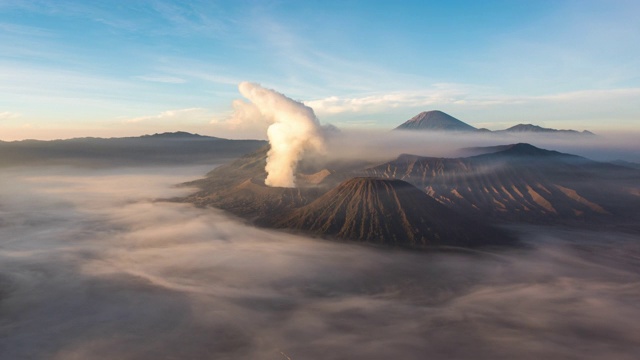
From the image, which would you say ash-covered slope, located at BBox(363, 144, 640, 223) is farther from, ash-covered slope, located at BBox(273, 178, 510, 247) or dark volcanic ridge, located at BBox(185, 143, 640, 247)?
ash-covered slope, located at BBox(273, 178, 510, 247)

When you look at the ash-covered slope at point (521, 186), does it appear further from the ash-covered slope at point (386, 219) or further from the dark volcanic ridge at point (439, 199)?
the ash-covered slope at point (386, 219)

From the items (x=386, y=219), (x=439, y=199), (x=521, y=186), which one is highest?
(x=521, y=186)

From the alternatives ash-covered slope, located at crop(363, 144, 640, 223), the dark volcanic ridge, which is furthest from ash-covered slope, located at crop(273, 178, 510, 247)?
ash-covered slope, located at crop(363, 144, 640, 223)

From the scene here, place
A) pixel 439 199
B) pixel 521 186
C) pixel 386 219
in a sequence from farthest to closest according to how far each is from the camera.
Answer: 1. pixel 521 186
2. pixel 439 199
3. pixel 386 219

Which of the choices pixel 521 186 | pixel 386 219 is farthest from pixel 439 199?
pixel 386 219

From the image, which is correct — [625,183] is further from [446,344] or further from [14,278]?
[14,278]

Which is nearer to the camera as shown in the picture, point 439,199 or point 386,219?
point 386,219

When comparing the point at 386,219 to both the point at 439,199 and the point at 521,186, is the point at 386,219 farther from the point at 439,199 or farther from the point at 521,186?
the point at 521,186
